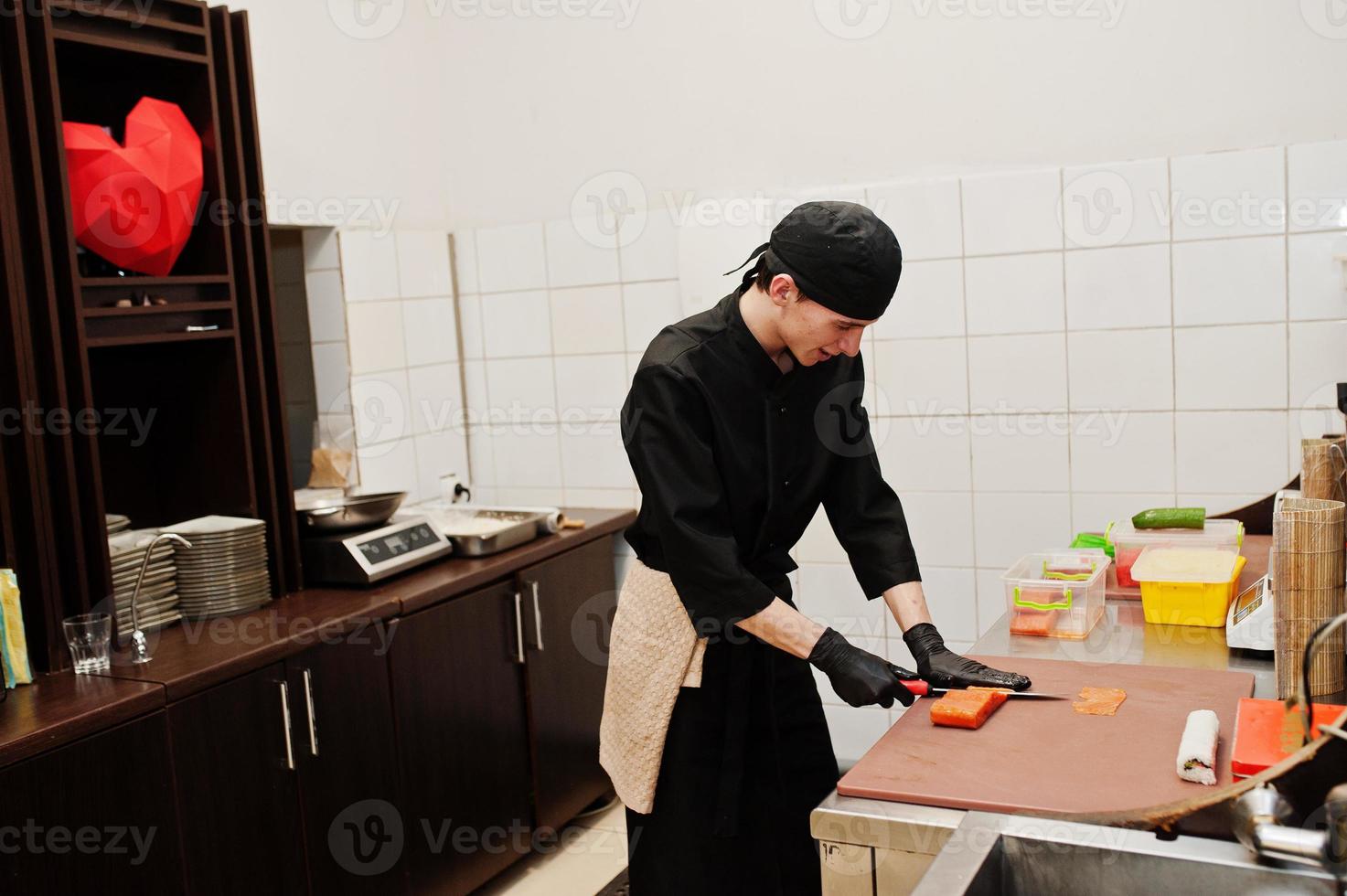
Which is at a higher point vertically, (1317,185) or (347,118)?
(347,118)

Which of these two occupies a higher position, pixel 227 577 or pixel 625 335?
pixel 625 335

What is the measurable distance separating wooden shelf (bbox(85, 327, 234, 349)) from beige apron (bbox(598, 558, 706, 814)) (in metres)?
1.16

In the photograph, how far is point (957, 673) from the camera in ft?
5.56

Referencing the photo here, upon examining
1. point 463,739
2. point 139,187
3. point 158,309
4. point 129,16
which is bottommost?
point 463,739

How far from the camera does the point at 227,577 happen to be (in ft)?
8.11

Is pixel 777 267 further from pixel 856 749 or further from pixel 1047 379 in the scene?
pixel 856 749

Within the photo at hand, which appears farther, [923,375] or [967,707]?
[923,375]

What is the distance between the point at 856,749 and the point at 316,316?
1.90 m

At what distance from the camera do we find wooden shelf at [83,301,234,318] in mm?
2312

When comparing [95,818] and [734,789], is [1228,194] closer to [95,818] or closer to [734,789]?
[734,789]

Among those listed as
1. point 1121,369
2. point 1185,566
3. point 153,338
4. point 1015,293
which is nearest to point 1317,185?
point 1121,369

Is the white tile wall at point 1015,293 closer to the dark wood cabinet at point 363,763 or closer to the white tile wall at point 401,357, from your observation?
the dark wood cabinet at point 363,763

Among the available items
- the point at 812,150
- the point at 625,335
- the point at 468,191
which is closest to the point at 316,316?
the point at 468,191

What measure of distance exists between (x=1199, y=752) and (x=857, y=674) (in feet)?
1.58
